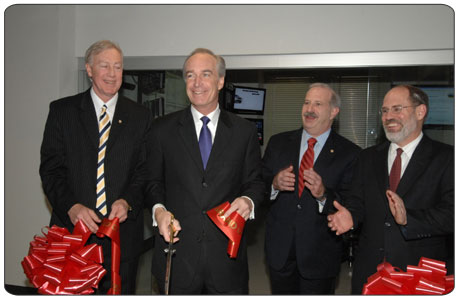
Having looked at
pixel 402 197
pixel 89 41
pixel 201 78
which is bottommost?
pixel 402 197

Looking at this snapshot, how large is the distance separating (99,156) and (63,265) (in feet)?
2.58

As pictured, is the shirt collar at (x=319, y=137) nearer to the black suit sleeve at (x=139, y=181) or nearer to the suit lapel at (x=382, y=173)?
the suit lapel at (x=382, y=173)

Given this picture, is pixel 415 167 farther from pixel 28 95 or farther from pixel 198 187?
pixel 28 95

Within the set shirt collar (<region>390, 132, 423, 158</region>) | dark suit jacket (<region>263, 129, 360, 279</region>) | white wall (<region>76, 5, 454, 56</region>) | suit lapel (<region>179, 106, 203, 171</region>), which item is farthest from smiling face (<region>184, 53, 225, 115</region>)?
white wall (<region>76, 5, 454, 56</region>)

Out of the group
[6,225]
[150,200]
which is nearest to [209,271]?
[150,200]

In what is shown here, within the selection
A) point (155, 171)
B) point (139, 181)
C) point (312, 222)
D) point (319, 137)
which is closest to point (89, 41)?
point (139, 181)

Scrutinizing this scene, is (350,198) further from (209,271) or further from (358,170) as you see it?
(209,271)

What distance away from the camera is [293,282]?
2.65m

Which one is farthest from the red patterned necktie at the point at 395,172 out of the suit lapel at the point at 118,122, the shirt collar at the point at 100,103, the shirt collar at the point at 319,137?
the shirt collar at the point at 100,103

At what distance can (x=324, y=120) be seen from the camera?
2715 millimetres

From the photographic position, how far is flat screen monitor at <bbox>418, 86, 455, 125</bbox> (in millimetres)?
3473

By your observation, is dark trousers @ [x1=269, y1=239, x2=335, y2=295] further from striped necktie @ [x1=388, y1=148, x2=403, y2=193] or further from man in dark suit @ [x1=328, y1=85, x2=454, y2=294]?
striped necktie @ [x1=388, y1=148, x2=403, y2=193]

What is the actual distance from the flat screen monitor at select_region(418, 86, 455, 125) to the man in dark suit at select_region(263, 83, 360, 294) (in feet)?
4.14

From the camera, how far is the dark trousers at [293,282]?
102 inches
